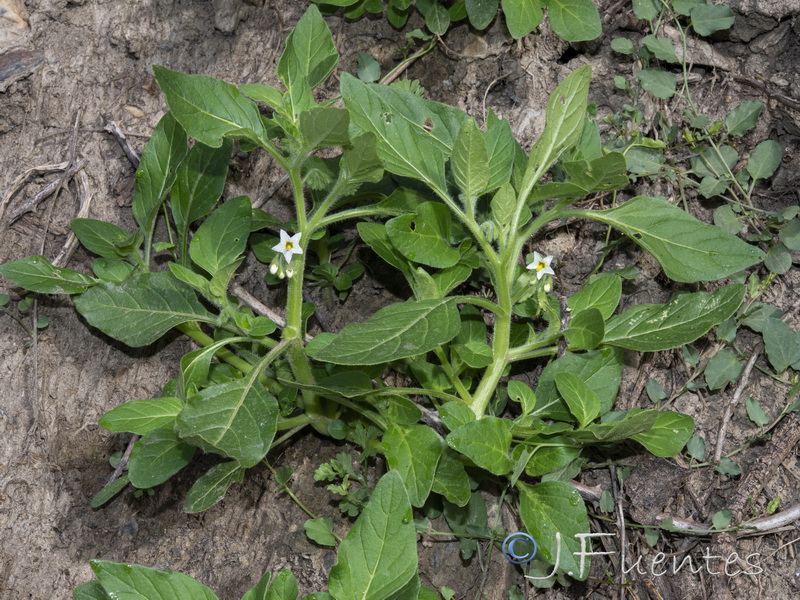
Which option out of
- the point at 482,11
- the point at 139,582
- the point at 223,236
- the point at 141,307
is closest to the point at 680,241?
the point at 482,11

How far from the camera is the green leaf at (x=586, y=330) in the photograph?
7.82ft

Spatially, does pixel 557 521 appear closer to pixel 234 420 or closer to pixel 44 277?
pixel 234 420

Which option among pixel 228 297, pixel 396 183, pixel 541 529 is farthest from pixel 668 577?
pixel 228 297

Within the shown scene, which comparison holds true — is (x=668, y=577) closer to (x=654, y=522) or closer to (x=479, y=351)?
(x=654, y=522)

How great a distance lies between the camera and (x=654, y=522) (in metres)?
2.52

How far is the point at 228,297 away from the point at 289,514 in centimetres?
81

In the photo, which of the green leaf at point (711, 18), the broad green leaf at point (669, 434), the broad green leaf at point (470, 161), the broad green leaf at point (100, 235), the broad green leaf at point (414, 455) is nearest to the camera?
the broad green leaf at point (470, 161)

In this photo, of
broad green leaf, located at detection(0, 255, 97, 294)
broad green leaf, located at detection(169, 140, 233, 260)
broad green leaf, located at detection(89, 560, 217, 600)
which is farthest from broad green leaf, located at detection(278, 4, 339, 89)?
broad green leaf, located at detection(89, 560, 217, 600)

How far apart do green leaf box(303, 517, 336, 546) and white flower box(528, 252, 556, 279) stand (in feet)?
3.60

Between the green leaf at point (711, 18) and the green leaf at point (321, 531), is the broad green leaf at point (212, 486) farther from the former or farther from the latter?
the green leaf at point (711, 18)

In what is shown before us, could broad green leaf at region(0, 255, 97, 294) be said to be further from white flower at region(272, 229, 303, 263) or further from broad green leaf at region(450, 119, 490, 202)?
broad green leaf at region(450, 119, 490, 202)

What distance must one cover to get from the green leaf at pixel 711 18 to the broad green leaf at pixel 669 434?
1.51 meters

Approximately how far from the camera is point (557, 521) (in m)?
2.40

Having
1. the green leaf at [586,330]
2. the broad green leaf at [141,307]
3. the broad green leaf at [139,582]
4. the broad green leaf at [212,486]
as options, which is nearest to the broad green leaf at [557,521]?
the green leaf at [586,330]
